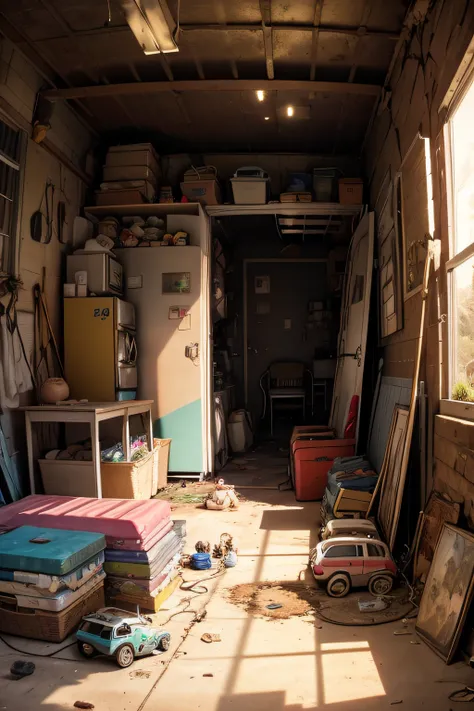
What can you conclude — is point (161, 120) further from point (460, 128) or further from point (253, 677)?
point (253, 677)

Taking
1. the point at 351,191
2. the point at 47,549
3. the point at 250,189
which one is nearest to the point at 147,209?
the point at 250,189

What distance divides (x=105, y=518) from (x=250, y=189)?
14.2 feet

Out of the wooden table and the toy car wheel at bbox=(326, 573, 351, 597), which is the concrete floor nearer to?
the toy car wheel at bbox=(326, 573, 351, 597)

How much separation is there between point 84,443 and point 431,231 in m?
3.64

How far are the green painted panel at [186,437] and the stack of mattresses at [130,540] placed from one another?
100 inches

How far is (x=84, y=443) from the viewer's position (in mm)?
5199

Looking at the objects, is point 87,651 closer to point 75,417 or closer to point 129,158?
point 75,417

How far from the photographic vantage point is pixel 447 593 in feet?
7.75

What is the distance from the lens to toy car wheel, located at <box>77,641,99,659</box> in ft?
7.63

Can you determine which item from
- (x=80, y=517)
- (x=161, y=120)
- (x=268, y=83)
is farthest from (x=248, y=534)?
(x=161, y=120)

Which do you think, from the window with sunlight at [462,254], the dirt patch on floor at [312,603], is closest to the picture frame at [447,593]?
the dirt patch on floor at [312,603]

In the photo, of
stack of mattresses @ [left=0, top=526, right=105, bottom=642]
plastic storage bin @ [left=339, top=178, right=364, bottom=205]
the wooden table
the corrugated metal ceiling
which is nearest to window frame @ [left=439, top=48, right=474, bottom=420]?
the corrugated metal ceiling

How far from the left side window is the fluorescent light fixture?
153 cm

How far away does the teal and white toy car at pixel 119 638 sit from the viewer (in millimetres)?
2258
